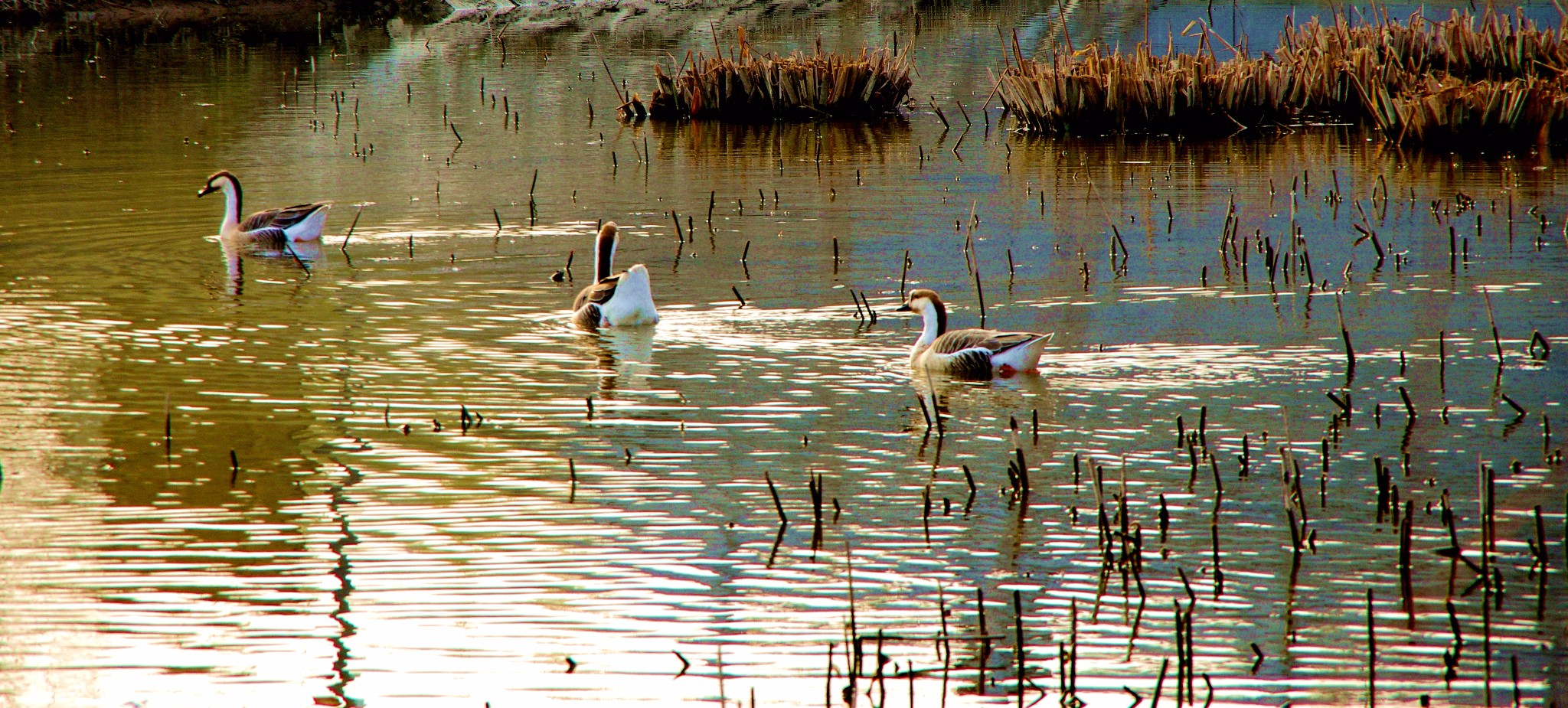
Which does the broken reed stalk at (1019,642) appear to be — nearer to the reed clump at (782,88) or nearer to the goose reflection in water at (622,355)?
the goose reflection in water at (622,355)

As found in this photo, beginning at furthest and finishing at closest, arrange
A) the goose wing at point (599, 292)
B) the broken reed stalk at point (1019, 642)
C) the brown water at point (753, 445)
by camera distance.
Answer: the goose wing at point (599, 292) → the brown water at point (753, 445) → the broken reed stalk at point (1019, 642)

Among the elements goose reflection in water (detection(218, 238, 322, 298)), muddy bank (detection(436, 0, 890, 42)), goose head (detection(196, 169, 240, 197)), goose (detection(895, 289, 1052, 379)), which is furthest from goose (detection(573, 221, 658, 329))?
muddy bank (detection(436, 0, 890, 42))

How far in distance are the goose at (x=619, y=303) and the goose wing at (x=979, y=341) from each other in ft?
7.97

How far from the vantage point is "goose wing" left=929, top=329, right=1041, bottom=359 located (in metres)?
9.77

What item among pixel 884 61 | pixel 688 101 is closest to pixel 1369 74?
pixel 884 61

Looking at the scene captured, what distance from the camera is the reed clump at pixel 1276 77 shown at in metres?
23.6

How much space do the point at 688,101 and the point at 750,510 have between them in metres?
20.6

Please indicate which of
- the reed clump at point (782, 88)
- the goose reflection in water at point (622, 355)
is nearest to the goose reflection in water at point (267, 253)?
the goose reflection in water at point (622, 355)

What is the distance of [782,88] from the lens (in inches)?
1059

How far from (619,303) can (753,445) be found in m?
3.33

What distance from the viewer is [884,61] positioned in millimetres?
27391

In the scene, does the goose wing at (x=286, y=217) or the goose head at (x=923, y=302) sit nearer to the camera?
the goose head at (x=923, y=302)

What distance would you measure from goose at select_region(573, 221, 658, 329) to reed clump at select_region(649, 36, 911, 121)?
50.2ft

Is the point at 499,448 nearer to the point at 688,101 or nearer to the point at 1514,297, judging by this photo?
the point at 1514,297
